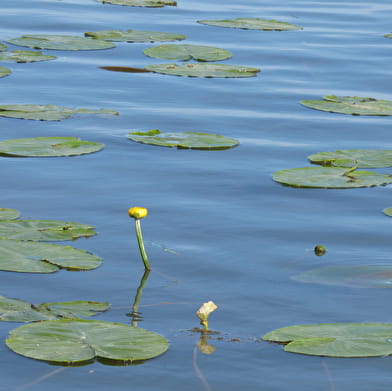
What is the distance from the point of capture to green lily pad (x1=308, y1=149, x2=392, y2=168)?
5.24 m

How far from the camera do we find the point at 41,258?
371 cm

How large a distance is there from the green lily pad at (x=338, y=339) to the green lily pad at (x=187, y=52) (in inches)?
200

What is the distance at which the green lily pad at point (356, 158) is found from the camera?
17.2ft

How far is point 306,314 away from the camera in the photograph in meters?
3.43

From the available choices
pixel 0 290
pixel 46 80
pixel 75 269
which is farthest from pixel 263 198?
pixel 46 80

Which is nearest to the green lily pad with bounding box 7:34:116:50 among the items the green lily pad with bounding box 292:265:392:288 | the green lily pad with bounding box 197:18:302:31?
the green lily pad with bounding box 197:18:302:31

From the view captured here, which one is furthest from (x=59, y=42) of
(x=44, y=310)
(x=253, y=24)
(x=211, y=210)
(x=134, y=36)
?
(x=44, y=310)

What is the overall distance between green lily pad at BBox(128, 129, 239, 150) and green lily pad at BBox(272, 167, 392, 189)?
646 millimetres

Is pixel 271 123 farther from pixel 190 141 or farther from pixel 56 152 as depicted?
pixel 56 152

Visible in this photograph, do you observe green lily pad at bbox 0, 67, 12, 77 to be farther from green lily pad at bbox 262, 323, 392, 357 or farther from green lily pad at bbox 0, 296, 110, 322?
green lily pad at bbox 262, 323, 392, 357

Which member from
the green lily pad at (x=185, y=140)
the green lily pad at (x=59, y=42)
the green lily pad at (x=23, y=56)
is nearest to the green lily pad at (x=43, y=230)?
the green lily pad at (x=185, y=140)

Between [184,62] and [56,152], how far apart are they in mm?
2948

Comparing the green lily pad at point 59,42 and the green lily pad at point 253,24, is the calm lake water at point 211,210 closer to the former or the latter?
the green lily pad at point 59,42

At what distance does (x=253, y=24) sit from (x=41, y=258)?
21.1 ft
